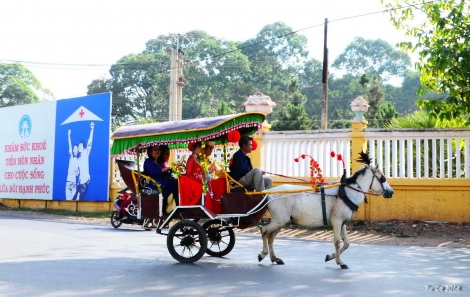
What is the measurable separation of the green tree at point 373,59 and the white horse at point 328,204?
252 ft

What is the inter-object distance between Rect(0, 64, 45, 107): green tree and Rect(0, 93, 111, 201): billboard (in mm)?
47634

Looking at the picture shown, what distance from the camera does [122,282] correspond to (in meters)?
8.22

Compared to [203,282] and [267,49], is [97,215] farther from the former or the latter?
[267,49]

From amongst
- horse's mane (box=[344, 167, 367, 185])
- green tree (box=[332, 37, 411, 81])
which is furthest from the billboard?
green tree (box=[332, 37, 411, 81])

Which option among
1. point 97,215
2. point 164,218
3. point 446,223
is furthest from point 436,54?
point 97,215

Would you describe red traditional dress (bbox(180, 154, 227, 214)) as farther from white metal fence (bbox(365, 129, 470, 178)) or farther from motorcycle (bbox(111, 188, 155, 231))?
white metal fence (bbox(365, 129, 470, 178))

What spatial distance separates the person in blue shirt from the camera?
10195 millimetres

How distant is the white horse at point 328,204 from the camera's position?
9852mm

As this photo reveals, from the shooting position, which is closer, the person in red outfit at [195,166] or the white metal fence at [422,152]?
the person in red outfit at [195,166]

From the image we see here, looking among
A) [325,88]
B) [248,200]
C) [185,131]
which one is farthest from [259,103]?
[325,88]

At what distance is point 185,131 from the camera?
10180mm

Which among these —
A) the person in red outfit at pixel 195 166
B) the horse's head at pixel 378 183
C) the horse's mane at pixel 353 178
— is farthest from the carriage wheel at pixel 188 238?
the horse's head at pixel 378 183

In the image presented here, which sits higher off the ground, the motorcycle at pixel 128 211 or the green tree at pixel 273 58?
the green tree at pixel 273 58

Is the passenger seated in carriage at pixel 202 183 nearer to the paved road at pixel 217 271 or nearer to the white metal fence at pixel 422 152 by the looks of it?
the paved road at pixel 217 271
